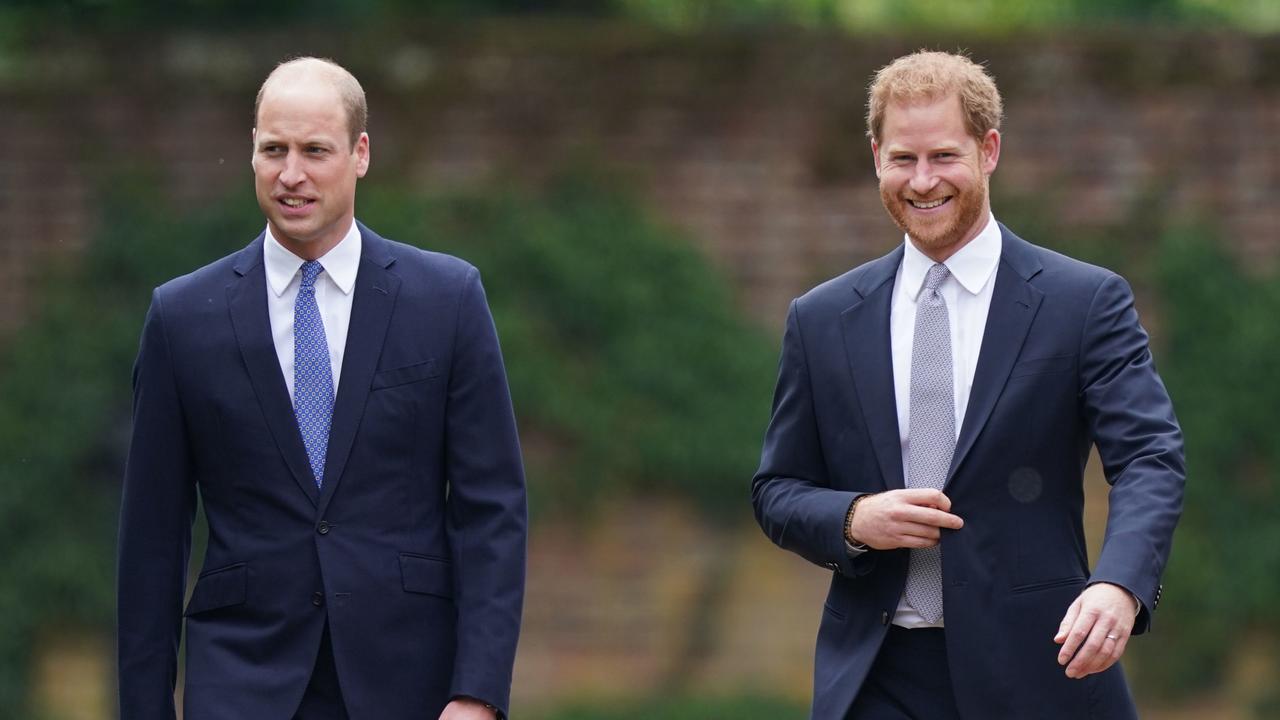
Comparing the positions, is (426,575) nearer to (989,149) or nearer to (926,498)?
(926,498)

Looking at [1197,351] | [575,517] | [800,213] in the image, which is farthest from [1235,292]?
[575,517]

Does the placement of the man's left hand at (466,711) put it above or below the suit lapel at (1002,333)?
below

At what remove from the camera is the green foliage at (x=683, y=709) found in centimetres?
892

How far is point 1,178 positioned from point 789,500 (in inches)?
241

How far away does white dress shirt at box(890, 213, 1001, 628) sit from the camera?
418 centimetres

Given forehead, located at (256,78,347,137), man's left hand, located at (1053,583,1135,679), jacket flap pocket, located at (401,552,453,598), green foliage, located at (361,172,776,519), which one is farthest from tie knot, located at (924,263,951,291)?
green foliage, located at (361,172,776,519)

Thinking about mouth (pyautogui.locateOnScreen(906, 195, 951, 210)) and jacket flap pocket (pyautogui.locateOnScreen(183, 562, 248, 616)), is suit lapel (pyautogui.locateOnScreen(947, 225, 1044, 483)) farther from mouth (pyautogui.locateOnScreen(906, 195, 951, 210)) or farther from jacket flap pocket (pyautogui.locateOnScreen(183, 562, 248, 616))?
jacket flap pocket (pyautogui.locateOnScreen(183, 562, 248, 616))

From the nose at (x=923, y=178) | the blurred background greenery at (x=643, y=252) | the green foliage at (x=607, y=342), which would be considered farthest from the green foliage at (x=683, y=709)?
the nose at (x=923, y=178)

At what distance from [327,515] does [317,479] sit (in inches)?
3.3

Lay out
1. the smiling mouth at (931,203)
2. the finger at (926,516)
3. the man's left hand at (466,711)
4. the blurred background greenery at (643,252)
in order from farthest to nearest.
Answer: the blurred background greenery at (643,252), the smiling mouth at (931,203), the man's left hand at (466,711), the finger at (926,516)

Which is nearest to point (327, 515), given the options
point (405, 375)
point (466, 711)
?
point (405, 375)

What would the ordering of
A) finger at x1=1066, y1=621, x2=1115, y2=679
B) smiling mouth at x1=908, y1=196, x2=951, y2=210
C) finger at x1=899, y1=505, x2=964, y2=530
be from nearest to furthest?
finger at x1=1066, y1=621, x2=1115, y2=679, finger at x1=899, y1=505, x2=964, y2=530, smiling mouth at x1=908, y1=196, x2=951, y2=210

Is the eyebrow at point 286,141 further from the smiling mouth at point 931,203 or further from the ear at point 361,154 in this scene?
the smiling mouth at point 931,203

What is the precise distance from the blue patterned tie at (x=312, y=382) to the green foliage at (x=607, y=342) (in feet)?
15.7
